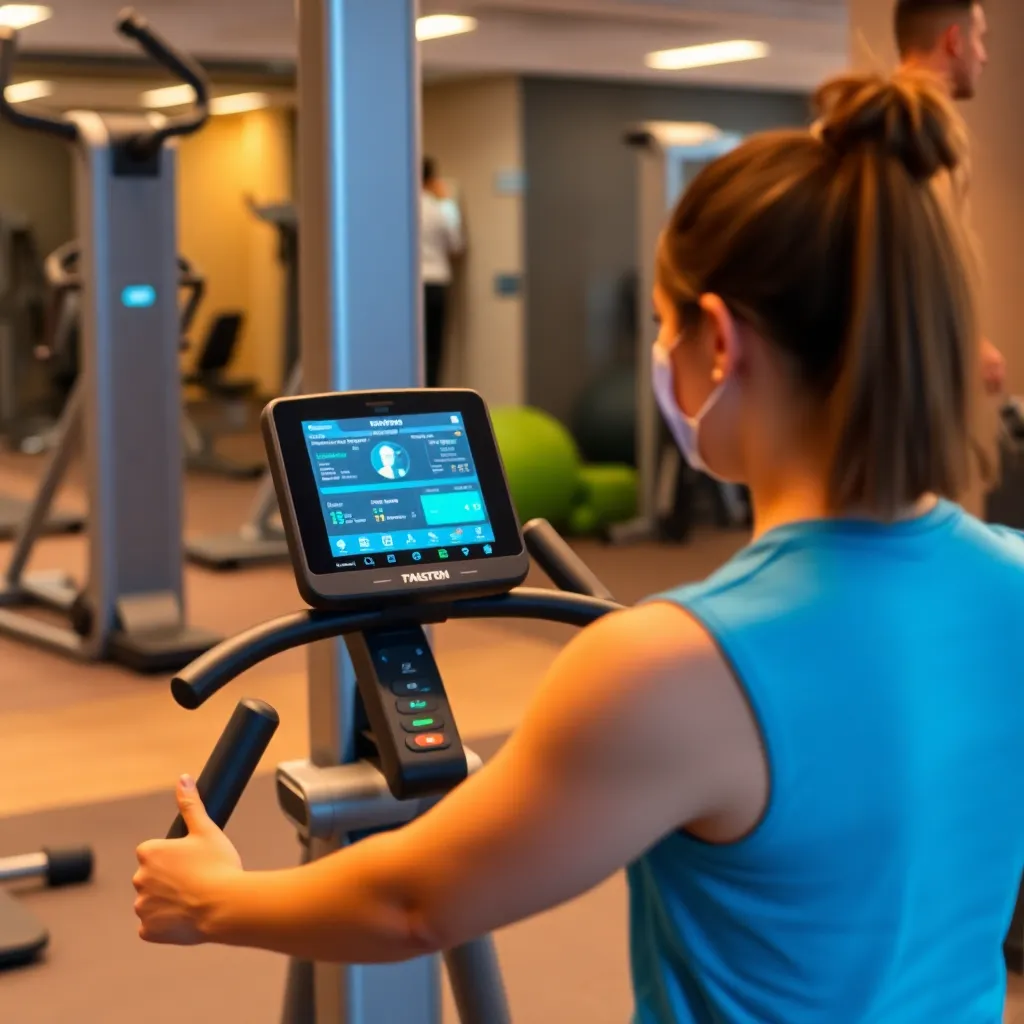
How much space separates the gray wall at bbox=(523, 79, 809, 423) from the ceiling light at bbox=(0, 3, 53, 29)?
114 inches

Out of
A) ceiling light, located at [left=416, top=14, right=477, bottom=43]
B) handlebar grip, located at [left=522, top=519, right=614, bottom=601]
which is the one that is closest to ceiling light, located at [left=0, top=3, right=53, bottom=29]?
ceiling light, located at [left=416, top=14, right=477, bottom=43]

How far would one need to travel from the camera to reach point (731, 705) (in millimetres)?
853

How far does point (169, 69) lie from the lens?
457 cm

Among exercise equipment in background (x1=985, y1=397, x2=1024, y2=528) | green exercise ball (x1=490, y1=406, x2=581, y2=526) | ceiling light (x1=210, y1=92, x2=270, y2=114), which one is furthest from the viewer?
ceiling light (x1=210, y1=92, x2=270, y2=114)

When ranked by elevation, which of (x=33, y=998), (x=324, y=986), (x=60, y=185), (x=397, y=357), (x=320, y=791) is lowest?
(x=33, y=998)

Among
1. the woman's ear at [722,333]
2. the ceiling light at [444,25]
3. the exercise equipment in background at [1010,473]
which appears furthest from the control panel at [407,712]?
the ceiling light at [444,25]

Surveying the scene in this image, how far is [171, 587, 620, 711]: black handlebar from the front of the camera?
4.16ft

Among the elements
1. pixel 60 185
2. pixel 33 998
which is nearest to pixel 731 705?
pixel 33 998

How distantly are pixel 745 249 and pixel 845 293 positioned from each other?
6 cm

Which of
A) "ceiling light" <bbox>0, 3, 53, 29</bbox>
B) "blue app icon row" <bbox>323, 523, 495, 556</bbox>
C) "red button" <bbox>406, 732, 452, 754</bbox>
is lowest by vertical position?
"red button" <bbox>406, 732, 452, 754</bbox>

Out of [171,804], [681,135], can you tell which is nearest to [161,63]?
[171,804]

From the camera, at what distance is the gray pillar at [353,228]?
1566 millimetres

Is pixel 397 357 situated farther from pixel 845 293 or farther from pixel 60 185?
pixel 60 185

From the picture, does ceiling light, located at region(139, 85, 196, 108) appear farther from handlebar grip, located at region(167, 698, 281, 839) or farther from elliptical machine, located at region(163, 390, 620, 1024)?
handlebar grip, located at region(167, 698, 281, 839)
